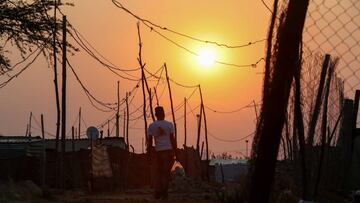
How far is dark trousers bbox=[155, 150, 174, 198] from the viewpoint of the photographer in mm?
13031

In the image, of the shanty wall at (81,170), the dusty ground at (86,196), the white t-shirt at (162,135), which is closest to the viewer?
the dusty ground at (86,196)

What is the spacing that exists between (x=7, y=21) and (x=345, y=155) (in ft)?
38.3

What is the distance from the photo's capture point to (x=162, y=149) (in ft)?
42.6

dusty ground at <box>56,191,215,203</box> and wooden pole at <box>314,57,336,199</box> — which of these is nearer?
wooden pole at <box>314,57,336,199</box>

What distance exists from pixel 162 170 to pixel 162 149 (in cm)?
38

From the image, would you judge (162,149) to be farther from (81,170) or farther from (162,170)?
(81,170)

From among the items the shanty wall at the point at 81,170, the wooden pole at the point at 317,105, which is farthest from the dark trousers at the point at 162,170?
the wooden pole at the point at 317,105

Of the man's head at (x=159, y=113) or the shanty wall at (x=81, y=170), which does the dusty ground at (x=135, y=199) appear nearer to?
the man's head at (x=159, y=113)

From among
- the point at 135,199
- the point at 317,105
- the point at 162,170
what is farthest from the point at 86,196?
the point at 317,105

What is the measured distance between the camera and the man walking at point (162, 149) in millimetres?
13000

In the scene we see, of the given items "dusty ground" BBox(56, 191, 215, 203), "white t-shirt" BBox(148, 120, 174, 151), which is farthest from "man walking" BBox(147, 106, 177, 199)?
"dusty ground" BBox(56, 191, 215, 203)

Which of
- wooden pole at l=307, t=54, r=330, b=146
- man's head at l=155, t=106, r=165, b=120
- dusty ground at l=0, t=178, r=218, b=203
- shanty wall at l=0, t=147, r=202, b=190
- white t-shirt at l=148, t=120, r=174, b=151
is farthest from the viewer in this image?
shanty wall at l=0, t=147, r=202, b=190

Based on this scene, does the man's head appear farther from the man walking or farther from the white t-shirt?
the white t-shirt

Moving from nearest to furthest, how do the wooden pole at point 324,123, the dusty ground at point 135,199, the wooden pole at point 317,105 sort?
the wooden pole at point 324,123 → the wooden pole at point 317,105 → the dusty ground at point 135,199
